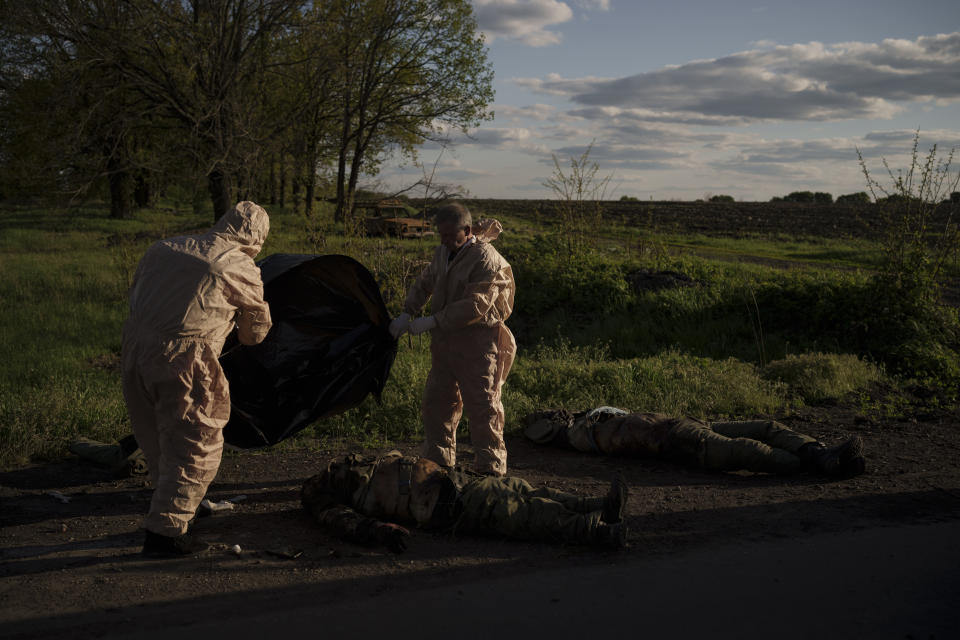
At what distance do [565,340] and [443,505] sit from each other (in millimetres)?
7329

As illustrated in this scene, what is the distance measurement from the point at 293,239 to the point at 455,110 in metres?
11.4

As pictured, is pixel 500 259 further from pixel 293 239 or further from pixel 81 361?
pixel 293 239

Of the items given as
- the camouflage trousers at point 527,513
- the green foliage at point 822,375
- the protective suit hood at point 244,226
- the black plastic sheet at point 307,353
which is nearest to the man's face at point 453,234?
the black plastic sheet at point 307,353

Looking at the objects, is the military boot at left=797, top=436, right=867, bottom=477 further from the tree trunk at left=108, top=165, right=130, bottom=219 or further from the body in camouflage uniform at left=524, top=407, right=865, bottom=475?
the tree trunk at left=108, top=165, right=130, bottom=219

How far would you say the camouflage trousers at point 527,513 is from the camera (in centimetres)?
413

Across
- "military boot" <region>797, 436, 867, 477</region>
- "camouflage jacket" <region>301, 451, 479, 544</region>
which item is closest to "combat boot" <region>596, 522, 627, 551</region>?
"camouflage jacket" <region>301, 451, 479, 544</region>

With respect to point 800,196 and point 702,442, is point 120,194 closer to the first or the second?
point 702,442

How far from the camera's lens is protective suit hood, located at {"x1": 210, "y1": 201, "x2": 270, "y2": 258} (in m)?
4.26

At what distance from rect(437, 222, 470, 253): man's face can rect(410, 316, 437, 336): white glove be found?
1.80 ft

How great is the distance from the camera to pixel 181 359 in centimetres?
400

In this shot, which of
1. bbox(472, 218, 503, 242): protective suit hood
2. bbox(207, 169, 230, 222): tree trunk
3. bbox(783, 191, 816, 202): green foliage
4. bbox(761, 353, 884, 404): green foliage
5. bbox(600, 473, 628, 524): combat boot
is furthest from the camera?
bbox(783, 191, 816, 202): green foliage

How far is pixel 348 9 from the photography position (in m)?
23.6

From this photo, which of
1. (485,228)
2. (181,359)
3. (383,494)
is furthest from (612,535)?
(181,359)

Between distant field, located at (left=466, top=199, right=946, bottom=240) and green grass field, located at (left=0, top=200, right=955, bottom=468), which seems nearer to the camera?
green grass field, located at (left=0, top=200, right=955, bottom=468)
